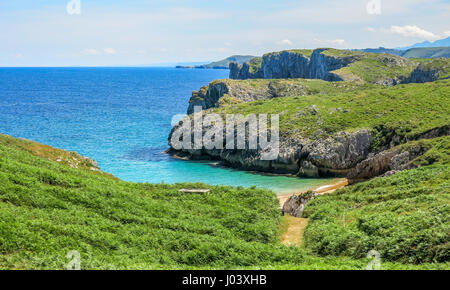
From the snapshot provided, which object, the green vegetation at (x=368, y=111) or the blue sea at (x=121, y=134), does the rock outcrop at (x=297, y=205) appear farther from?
the green vegetation at (x=368, y=111)

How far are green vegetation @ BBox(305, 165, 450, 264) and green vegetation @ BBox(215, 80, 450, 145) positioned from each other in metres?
27.7

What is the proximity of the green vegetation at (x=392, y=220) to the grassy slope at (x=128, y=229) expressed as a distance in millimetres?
1554

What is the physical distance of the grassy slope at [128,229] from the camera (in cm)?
1501

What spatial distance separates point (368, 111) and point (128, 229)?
5901cm

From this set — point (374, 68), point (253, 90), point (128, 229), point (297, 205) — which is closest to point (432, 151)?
point (297, 205)

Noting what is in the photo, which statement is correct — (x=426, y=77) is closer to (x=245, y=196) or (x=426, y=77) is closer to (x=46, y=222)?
(x=245, y=196)

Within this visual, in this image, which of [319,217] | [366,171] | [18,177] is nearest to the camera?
[18,177]

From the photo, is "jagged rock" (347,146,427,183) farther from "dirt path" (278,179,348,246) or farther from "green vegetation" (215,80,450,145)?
"dirt path" (278,179,348,246)

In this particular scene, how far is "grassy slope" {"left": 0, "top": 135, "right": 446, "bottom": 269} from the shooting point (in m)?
15.0

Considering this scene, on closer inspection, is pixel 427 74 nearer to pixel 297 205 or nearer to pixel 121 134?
pixel 121 134

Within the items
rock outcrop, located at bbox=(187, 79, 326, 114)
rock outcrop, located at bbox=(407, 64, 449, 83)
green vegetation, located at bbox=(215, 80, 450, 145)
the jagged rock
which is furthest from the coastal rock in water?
rock outcrop, located at bbox=(407, 64, 449, 83)

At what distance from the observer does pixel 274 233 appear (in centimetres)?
2369
